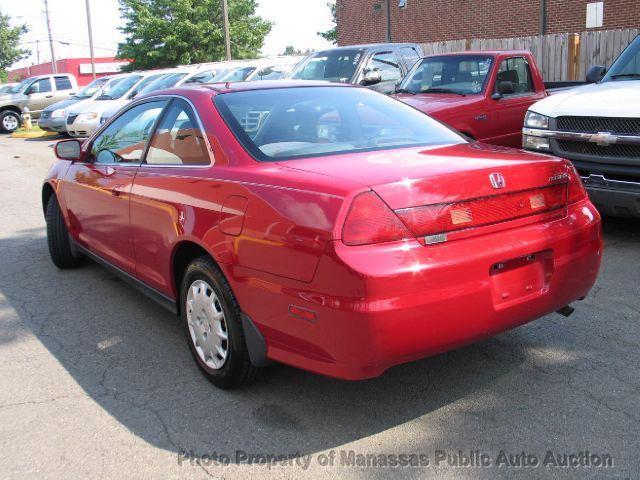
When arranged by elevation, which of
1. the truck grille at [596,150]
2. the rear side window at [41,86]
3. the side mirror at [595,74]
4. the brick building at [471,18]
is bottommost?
the truck grille at [596,150]

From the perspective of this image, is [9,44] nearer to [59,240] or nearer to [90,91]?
[90,91]

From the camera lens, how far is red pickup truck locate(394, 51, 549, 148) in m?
8.49

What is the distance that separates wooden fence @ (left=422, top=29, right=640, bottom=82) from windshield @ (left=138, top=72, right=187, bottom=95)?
6.69 metres

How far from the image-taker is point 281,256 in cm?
299

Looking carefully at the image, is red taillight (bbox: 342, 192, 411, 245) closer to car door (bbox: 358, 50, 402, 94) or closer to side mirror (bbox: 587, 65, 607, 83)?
side mirror (bbox: 587, 65, 607, 83)

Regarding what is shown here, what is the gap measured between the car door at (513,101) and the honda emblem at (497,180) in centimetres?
577

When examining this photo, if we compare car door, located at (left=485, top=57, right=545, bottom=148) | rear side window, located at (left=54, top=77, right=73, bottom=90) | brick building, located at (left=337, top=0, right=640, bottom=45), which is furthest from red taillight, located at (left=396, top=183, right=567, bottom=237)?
rear side window, located at (left=54, top=77, right=73, bottom=90)

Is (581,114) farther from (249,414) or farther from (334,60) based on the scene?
(334,60)

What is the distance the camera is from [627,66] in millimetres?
7066

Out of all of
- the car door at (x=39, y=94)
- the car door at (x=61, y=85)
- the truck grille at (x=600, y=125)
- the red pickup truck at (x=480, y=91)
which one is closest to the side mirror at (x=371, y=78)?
the red pickup truck at (x=480, y=91)

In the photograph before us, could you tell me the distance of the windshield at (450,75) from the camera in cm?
898

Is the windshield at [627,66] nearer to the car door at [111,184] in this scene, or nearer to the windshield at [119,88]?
the car door at [111,184]

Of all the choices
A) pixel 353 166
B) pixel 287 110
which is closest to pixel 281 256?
pixel 353 166

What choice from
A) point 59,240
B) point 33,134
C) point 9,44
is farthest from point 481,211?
point 9,44
